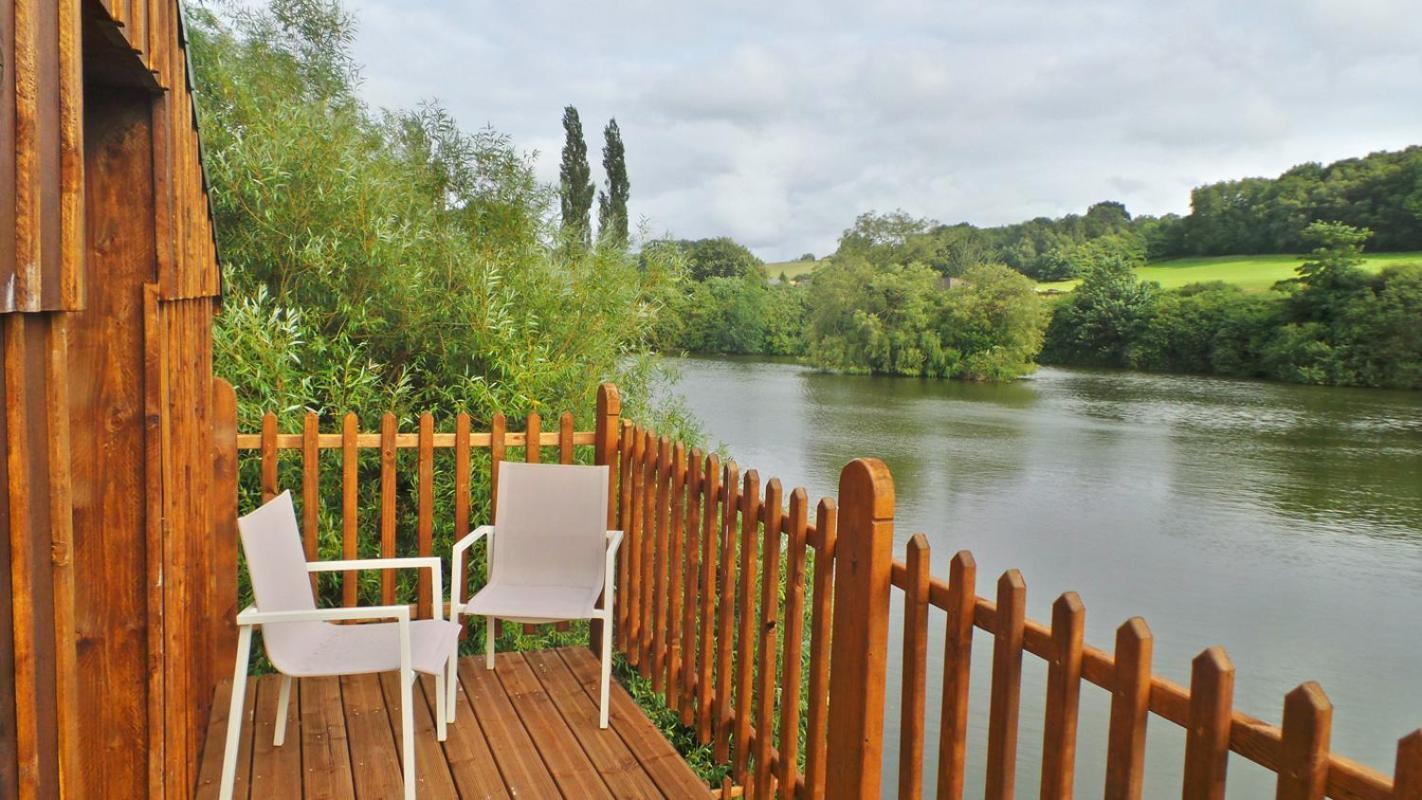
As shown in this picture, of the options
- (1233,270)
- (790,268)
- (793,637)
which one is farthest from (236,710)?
(1233,270)

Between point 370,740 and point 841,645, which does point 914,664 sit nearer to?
point 841,645

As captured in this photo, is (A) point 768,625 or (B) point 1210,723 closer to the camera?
(B) point 1210,723

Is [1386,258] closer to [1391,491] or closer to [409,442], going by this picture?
[1391,491]

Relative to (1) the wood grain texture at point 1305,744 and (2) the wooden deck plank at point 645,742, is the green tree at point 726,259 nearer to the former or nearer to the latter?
(2) the wooden deck plank at point 645,742

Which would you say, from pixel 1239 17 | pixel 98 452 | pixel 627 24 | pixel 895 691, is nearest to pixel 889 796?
pixel 895 691

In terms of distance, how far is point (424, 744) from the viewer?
2.94 metres

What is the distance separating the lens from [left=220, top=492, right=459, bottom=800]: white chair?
254cm

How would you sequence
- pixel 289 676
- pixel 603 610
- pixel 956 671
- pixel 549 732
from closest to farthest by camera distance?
pixel 956 671 → pixel 289 676 → pixel 549 732 → pixel 603 610

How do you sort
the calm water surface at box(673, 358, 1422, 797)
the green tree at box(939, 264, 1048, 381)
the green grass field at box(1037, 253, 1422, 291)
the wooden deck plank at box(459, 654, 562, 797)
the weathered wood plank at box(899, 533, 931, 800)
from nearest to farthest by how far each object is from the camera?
1. the weathered wood plank at box(899, 533, 931, 800)
2. the wooden deck plank at box(459, 654, 562, 797)
3. the calm water surface at box(673, 358, 1422, 797)
4. the green grass field at box(1037, 253, 1422, 291)
5. the green tree at box(939, 264, 1048, 381)

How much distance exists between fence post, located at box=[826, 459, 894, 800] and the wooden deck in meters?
0.63

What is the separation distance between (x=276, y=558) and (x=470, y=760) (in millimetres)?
856

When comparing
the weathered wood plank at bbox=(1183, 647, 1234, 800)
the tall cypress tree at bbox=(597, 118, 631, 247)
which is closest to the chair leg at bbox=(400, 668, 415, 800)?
the weathered wood plank at bbox=(1183, 647, 1234, 800)

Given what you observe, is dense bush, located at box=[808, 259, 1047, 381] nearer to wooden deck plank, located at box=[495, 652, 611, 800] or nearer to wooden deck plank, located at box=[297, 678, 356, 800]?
wooden deck plank, located at box=[495, 652, 611, 800]

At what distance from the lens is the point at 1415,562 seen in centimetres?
1259
